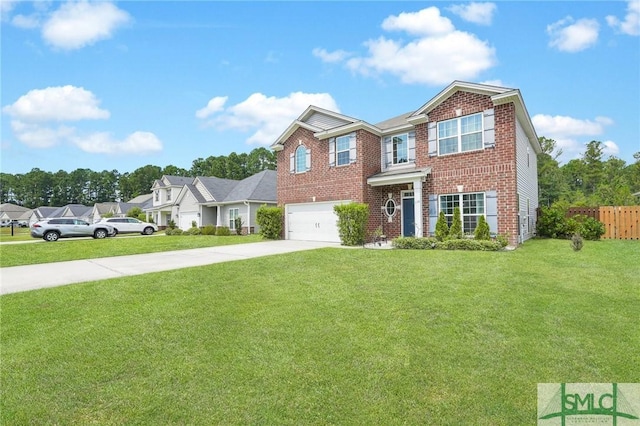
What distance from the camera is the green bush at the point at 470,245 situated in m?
11.4

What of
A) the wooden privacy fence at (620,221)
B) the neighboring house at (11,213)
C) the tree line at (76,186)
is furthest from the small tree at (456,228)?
the neighboring house at (11,213)

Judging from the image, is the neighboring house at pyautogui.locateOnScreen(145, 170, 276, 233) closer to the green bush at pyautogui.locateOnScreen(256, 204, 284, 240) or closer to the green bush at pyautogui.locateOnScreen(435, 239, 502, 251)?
the green bush at pyautogui.locateOnScreen(256, 204, 284, 240)

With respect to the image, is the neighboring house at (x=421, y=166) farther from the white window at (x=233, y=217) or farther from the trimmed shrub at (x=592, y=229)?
the white window at (x=233, y=217)

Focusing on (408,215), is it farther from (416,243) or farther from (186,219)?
(186,219)

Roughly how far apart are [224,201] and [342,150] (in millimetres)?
14499

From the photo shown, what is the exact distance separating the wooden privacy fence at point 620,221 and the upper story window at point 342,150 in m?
11.8

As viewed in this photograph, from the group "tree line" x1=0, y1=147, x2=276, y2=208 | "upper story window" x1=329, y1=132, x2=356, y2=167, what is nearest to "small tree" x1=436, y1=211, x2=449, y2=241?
"upper story window" x1=329, y1=132, x2=356, y2=167

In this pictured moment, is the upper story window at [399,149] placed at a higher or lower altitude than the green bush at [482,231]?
higher

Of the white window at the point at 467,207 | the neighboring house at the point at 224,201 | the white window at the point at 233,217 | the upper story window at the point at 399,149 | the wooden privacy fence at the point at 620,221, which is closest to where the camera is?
the white window at the point at 467,207

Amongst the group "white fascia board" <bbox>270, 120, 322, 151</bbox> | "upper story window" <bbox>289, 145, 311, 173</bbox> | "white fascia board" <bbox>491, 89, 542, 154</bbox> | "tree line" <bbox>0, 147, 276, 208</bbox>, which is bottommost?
"upper story window" <bbox>289, 145, 311, 173</bbox>

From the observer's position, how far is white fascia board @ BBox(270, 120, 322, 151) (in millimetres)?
18422

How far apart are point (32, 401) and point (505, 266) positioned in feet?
30.5

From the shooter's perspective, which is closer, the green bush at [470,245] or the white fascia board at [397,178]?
the green bush at [470,245]

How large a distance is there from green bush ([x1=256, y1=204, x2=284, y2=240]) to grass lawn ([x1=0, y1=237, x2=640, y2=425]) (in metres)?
11.8
